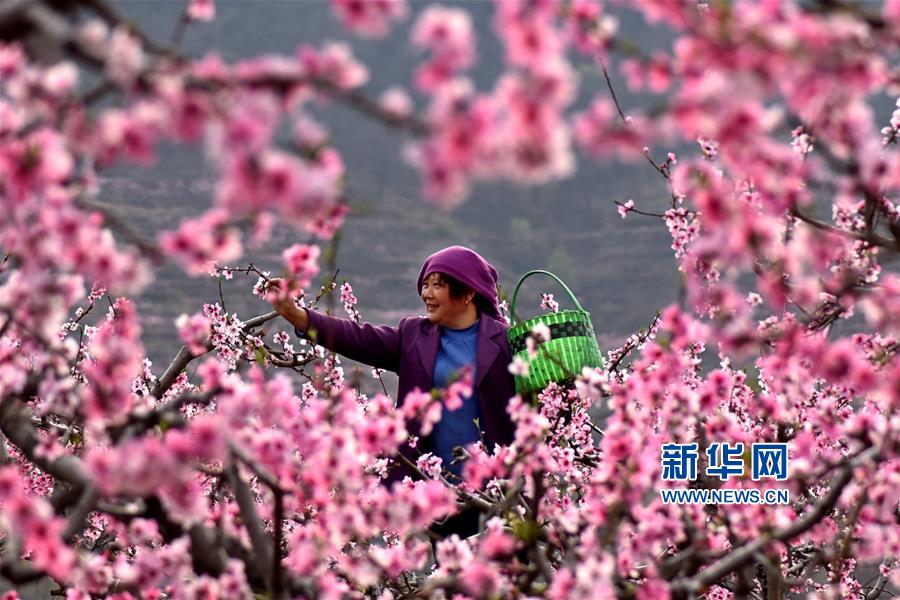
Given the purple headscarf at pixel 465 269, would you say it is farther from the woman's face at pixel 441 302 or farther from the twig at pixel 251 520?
the twig at pixel 251 520

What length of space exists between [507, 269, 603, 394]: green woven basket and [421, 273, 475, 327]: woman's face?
1.14 feet

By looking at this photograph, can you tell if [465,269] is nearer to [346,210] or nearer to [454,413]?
[454,413]

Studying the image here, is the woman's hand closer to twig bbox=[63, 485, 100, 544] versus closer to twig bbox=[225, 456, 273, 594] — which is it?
twig bbox=[225, 456, 273, 594]

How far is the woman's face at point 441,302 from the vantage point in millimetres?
4609

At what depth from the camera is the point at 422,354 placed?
459 cm

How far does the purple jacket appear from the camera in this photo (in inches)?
176

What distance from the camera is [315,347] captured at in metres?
4.65

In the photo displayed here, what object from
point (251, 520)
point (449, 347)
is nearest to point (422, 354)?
point (449, 347)

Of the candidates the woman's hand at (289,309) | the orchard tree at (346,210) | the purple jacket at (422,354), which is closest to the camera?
the orchard tree at (346,210)

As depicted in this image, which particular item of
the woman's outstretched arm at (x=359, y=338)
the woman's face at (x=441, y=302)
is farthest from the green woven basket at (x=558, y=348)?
the woman's outstretched arm at (x=359, y=338)

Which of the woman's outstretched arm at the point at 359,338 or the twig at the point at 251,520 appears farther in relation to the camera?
the woman's outstretched arm at the point at 359,338

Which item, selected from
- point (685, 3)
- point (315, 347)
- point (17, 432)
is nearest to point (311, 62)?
point (685, 3)

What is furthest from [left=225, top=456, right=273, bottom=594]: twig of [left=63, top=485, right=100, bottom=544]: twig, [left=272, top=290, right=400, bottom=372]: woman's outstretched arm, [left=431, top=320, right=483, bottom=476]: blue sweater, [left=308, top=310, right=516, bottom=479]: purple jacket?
[left=431, top=320, right=483, bottom=476]: blue sweater

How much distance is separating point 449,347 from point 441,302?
8.9 inches
